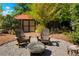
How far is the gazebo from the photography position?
877cm

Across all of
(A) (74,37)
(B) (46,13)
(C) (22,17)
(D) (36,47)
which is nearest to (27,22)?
(C) (22,17)

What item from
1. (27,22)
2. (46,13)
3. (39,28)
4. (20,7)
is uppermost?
(20,7)

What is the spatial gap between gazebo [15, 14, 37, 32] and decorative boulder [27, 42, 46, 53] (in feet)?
0.87

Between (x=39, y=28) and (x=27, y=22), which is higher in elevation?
(x=27, y=22)

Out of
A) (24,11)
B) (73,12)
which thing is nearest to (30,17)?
(24,11)

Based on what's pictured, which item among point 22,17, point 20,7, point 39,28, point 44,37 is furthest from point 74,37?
point 20,7

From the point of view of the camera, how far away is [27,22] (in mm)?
8781

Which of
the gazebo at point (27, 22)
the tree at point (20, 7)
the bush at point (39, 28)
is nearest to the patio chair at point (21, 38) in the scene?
the gazebo at point (27, 22)

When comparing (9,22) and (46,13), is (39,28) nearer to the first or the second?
(46,13)

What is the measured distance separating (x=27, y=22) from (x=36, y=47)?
1.65 ft

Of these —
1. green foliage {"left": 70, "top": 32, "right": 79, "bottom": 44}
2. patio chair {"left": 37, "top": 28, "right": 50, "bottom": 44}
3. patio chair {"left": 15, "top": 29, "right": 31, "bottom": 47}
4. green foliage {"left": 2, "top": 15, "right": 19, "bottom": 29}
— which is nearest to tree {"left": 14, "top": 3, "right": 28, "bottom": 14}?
green foliage {"left": 2, "top": 15, "right": 19, "bottom": 29}

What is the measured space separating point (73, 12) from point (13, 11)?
3.70 ft

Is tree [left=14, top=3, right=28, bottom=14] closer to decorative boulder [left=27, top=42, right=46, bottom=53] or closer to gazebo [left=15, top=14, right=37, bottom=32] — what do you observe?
gazebo [left=15, top=14, right=37, bottom=32]

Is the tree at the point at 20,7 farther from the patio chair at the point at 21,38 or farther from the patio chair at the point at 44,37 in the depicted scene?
the patio chair at the point at 44,37
